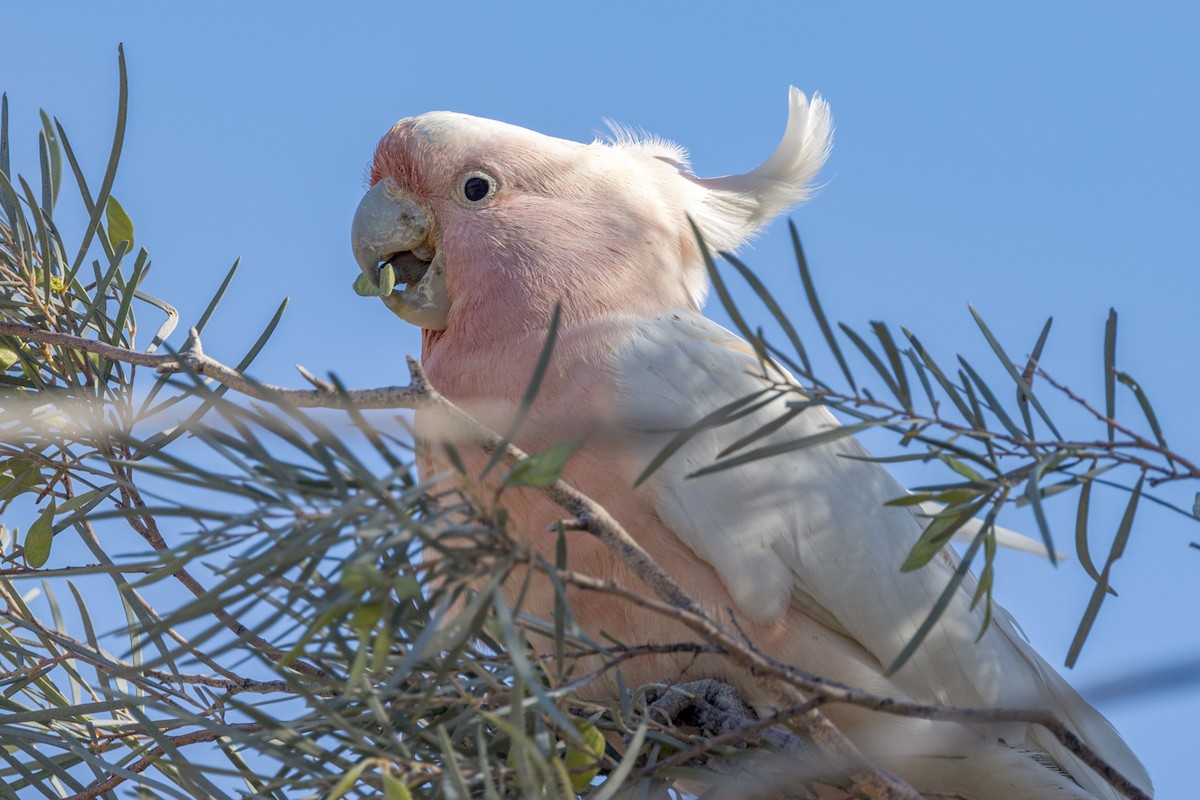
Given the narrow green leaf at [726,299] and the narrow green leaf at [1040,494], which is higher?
the narrow green leaf at [726,299]

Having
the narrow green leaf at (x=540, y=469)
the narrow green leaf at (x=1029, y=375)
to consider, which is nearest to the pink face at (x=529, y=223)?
the narrow green leaf at (x=1029, y=375)

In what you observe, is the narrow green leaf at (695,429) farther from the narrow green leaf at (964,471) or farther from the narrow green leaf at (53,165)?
the narrow green leaf at (53,165)

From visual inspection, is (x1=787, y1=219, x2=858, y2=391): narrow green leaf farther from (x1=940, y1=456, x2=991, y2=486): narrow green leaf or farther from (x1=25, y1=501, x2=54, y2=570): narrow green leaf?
(x1=25, y1=501, x2=54, y2=570): narrow green leaf

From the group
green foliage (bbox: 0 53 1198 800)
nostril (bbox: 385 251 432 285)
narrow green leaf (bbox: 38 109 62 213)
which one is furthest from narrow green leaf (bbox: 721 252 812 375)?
nostril (bbox: 385 251 432 285)

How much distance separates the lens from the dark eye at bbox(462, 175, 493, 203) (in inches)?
118

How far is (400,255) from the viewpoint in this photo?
3.12m

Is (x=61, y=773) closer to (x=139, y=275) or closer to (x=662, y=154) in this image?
(x=139, y=275)

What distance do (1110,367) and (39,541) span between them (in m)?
1.72

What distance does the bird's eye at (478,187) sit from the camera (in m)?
3.00

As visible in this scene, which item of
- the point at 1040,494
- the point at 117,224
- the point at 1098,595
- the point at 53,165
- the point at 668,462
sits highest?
the point at 53,165

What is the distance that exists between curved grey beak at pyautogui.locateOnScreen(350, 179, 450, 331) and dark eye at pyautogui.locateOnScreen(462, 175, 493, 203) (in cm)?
13

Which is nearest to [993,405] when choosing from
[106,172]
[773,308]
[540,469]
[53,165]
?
[773,308]

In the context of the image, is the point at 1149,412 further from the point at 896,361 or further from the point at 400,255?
the point at 400,255

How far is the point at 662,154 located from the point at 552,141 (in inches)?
17.0
